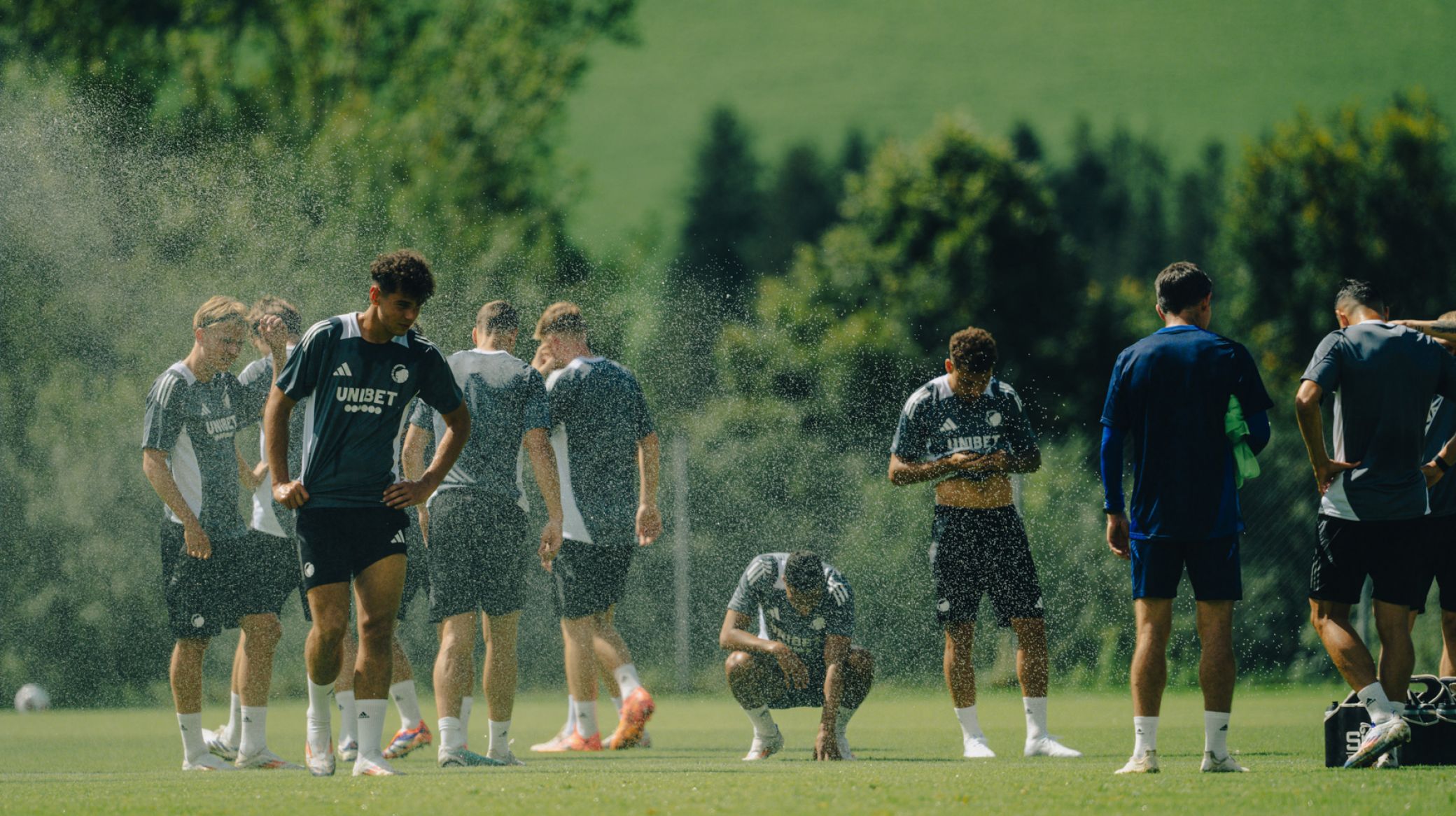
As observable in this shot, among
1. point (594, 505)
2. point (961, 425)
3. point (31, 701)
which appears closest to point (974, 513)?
point (961, 425)

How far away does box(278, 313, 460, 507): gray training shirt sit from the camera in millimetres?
6617

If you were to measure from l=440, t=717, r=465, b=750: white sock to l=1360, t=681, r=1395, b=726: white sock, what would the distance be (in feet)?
13.5

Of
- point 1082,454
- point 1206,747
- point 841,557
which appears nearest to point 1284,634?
point 1082,454

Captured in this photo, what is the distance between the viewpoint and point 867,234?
3856 centimetres

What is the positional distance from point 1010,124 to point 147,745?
7592 cm

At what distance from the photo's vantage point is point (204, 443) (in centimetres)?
826

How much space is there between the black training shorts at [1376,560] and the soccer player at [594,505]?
364 cm

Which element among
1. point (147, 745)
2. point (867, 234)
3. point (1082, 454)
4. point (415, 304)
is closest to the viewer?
point (415, 304)

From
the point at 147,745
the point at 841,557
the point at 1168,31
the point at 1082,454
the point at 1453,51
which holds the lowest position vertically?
the point at 147,745

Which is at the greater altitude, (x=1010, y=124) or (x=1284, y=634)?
(x=1010, y=124)

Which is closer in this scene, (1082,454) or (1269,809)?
(1269,809)

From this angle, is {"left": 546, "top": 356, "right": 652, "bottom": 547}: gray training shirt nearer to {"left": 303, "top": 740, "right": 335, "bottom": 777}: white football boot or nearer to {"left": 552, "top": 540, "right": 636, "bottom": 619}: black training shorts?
{"left": 552, "top": 540, "right": 636, "bottom": 619}: black training shorts

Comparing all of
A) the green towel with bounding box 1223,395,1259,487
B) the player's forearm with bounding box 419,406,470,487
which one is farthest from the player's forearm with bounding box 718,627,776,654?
the green towel with bounding box 1223,395,1259,487

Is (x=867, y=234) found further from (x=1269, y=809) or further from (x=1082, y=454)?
(x=1269, y=809)
